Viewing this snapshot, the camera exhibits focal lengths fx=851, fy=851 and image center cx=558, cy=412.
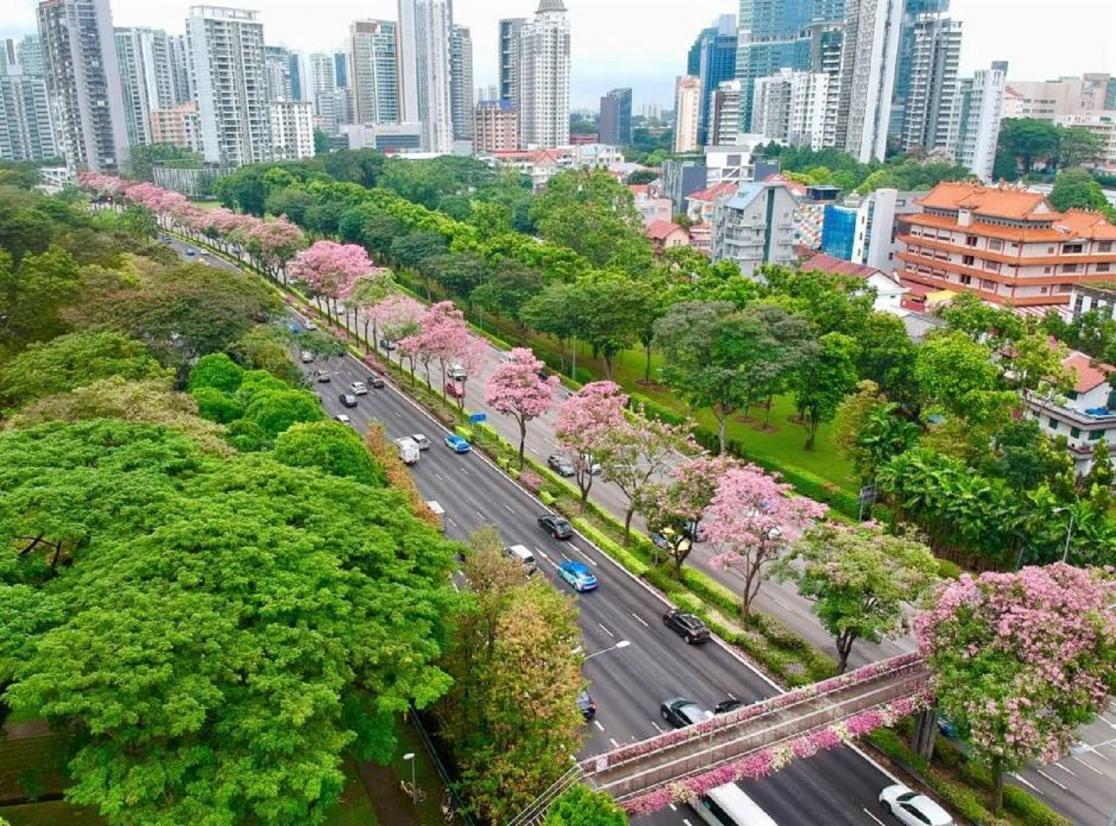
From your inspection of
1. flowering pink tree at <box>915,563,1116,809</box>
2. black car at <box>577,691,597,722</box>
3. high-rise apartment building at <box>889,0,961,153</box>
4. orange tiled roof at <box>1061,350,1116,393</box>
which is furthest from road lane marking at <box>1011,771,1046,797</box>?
high-rise apartment building at <box>889,0,961,153</box>

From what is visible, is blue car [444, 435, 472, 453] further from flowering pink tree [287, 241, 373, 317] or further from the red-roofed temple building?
the red-roofed temple building

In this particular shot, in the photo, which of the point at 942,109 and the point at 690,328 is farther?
the point at 942,109

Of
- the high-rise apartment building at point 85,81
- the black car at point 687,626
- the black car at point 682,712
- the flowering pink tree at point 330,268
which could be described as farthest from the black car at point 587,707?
the high-rise apartment building at point 85,81

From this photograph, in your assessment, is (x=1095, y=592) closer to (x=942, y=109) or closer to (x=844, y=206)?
(x=844, y=206)

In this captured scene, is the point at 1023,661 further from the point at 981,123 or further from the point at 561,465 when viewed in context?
the point at 981,123

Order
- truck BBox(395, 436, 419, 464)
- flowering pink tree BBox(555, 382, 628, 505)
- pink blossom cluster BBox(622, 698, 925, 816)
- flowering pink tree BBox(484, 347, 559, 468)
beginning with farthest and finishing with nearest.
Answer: truck BBox(395, 436, 419, 464) → flowering pink tree BBox(484, 347, 559, 468) → flowering pink tree BBox(555, 382, 628, 505) → pink blossom cluster BBox(622, 698, 925, 816)

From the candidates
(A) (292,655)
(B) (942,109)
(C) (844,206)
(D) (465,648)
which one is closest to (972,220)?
(C) (844,206)

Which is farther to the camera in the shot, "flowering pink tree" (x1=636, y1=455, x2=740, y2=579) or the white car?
"flowering pink tree" (x1=636, y1=455, x2=740, y2=579)

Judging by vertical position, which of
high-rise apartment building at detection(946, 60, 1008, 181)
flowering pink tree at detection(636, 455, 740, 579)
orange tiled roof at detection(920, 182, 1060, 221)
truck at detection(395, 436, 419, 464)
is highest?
high-rise apartment building at detection(946, 60, 1008, 181)
